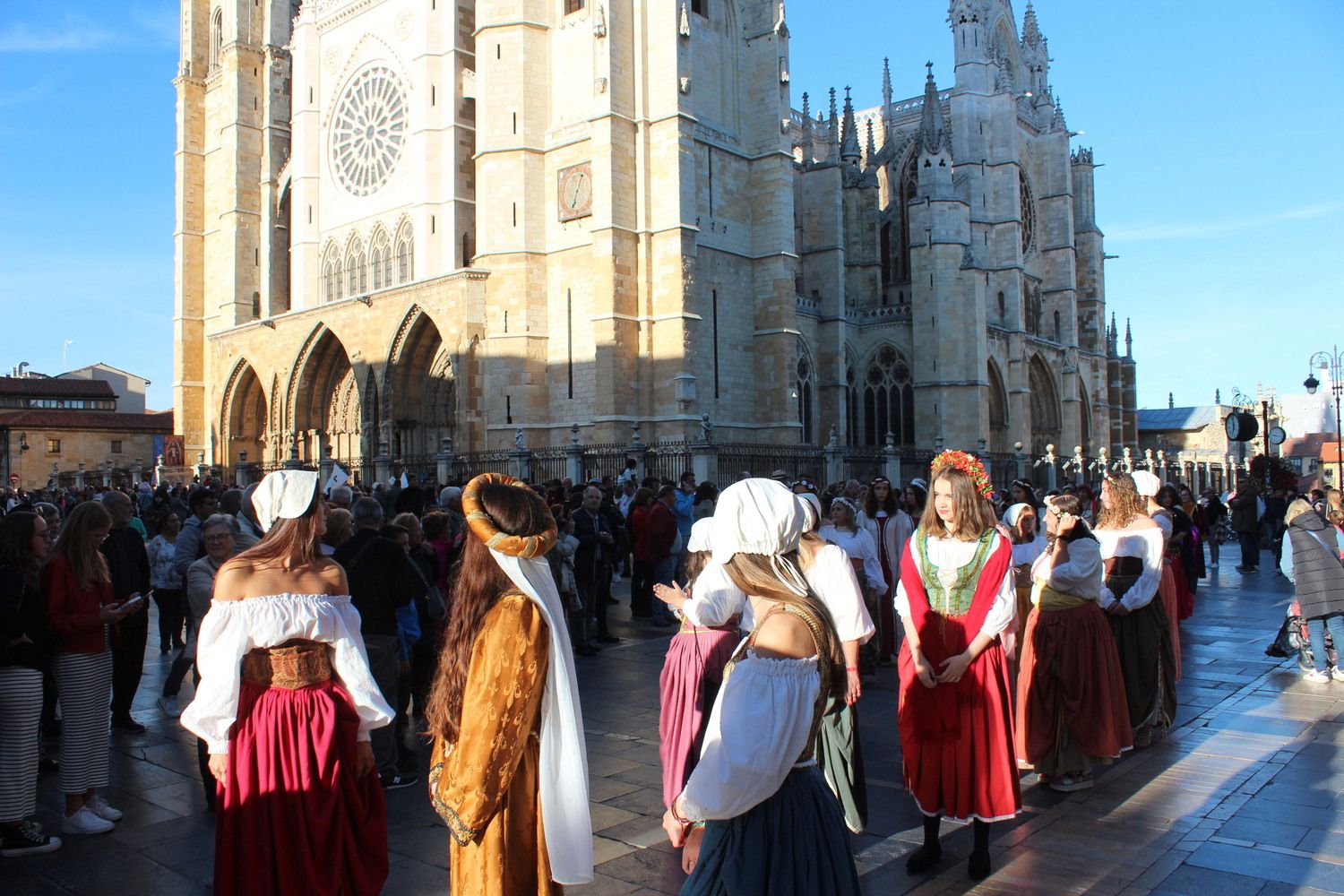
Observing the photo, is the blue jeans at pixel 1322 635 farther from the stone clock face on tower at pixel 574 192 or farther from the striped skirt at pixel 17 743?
the stone clock face on tower at pixel 574 192

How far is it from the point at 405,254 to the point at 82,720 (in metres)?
24.9

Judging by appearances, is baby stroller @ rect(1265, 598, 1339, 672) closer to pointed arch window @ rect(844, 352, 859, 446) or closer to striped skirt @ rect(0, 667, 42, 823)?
striped skirt @ rect(0, 667, 42, 823)

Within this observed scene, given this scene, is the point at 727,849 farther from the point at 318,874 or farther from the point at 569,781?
the point at 318,874

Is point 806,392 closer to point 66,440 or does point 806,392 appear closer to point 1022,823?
point 1022,823

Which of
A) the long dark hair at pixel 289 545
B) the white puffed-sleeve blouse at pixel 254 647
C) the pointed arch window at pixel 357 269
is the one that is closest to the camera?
the white puffed-sleeve blouse at pixel 254 647

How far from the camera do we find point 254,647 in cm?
340

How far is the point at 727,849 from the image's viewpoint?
2.68 metres

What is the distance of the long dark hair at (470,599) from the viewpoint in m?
2.97

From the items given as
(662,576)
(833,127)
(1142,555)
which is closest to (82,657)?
(1142,555)

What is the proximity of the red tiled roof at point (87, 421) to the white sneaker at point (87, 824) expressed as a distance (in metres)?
40.7

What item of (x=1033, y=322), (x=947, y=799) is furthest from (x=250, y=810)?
(x=1033, y=322)

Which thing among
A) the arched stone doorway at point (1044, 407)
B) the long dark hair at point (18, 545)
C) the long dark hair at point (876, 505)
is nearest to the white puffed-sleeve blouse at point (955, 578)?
the long dark hair at point (18, 545)

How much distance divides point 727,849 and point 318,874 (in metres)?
1.59

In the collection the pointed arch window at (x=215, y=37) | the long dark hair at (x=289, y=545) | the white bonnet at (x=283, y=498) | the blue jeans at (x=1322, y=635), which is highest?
the pointed arch window at (x=215, y=37)
